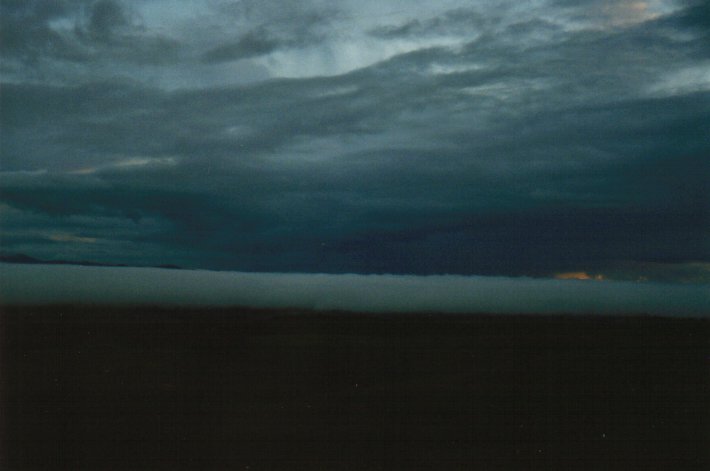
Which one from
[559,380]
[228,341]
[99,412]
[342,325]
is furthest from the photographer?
[342,325]

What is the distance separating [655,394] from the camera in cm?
1558

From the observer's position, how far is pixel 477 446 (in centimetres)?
1160

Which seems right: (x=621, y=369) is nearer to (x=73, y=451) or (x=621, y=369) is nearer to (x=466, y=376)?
(x=466, y=376)

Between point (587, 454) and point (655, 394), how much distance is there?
5.63 meters

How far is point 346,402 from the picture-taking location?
14320 mm

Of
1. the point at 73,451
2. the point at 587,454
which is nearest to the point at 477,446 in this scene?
the point at 587,454

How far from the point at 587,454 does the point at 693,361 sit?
12601 millimetres

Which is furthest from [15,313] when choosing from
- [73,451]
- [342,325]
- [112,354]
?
[73,451]

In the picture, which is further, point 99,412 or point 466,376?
point 466,376

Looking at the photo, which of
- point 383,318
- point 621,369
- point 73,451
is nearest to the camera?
point 73,451

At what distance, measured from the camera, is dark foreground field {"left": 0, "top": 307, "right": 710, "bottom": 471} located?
11039mm

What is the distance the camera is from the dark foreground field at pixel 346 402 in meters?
11.0

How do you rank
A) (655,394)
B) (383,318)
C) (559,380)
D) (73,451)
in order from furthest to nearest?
(383,318), (559,380), (655,394), (73,451)

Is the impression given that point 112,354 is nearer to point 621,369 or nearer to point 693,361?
point 621,369
